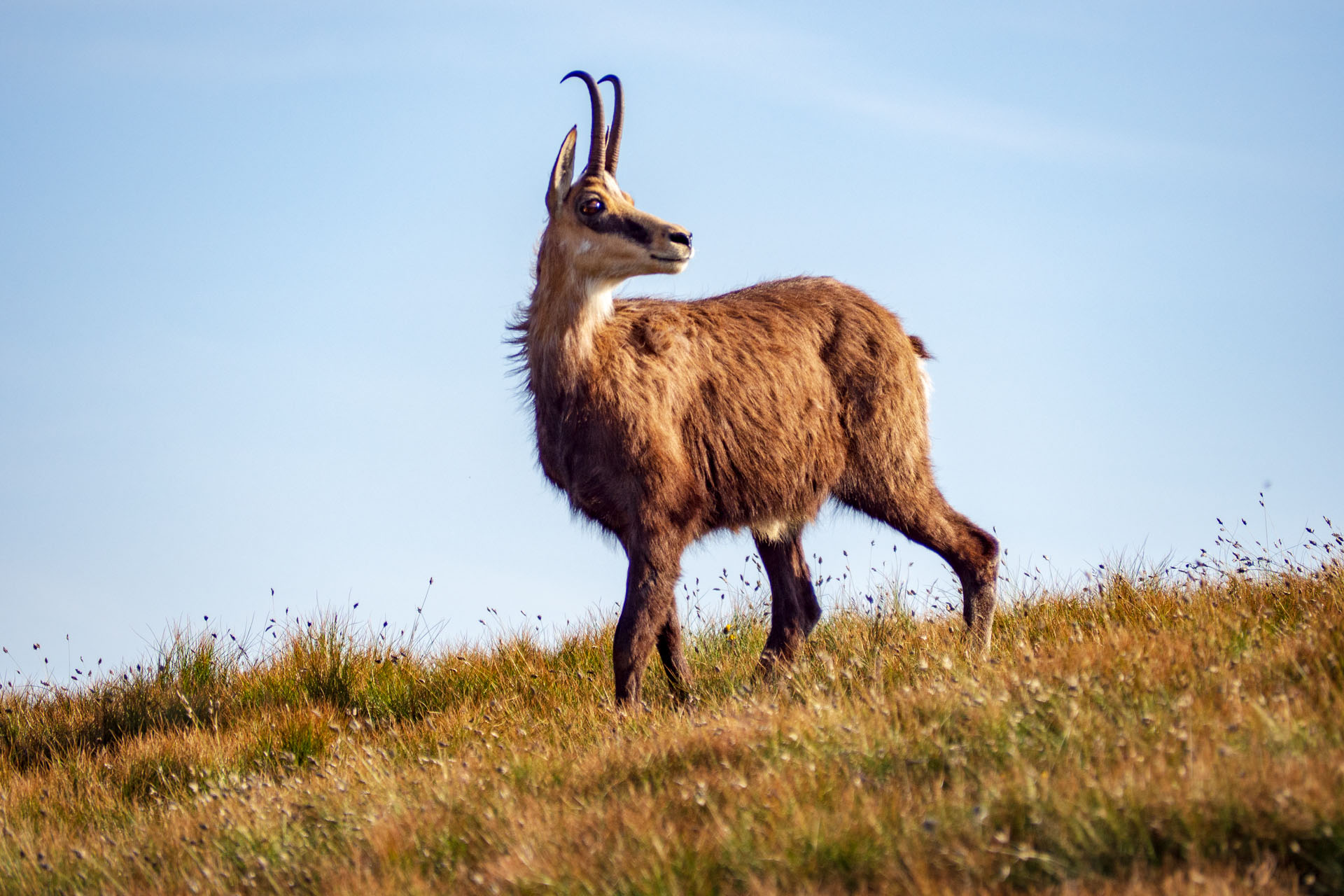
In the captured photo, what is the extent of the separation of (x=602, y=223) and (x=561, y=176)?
504mm

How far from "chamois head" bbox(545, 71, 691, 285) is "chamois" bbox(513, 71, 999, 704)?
0.03 ft

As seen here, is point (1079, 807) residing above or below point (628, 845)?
above

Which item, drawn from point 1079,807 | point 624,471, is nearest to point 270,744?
point 624,471

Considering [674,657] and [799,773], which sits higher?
[799,773]

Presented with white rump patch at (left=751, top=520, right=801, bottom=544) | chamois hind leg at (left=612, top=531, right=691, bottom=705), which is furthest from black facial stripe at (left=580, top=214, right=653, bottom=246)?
white rump patch at (left=751, top=520, right=801, bottom=544)

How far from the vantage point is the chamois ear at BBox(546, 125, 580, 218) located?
632 cm

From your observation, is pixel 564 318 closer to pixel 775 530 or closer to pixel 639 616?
pixel 639 616

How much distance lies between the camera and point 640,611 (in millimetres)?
5688

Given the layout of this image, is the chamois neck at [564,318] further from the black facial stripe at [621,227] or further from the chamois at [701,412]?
the black facial stripe at [621,227]

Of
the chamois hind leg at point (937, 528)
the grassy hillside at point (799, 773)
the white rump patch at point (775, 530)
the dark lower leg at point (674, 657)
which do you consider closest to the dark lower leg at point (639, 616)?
the grassy hillside at point (799, 773)

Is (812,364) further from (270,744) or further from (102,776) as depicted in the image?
(102,776)

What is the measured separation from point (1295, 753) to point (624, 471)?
3435 mm

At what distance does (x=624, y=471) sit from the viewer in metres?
5.84

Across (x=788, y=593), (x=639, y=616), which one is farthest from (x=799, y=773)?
(x=788, y=593)
